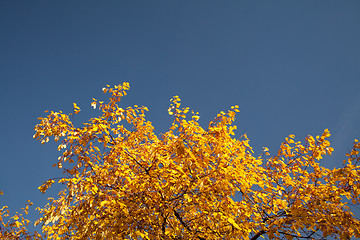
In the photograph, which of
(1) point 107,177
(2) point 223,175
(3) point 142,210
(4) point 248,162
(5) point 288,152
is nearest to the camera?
(2) point 223,175

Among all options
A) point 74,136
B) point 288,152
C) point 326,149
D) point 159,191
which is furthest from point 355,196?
point 74,136

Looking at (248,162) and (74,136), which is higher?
(248,162)

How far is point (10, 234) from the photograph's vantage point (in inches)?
299

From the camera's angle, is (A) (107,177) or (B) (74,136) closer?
(B) (74,136)

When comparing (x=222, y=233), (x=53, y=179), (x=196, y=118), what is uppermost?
(x=196, y=118)

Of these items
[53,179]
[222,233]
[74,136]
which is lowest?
[222,233]

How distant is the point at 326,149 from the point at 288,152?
828 millimetres

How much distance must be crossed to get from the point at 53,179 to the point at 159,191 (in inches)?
87.8

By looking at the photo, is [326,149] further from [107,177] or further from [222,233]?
[107,177]

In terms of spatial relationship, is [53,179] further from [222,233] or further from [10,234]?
[10,234]

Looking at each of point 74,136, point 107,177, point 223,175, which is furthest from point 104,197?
point 223,175

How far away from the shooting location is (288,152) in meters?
5.89

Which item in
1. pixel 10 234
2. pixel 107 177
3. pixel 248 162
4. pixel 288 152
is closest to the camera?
pixel 107 177

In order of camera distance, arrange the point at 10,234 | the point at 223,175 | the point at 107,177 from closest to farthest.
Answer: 1. the point at 223,175
2. the point at 107,177
3. the point at 10,234
